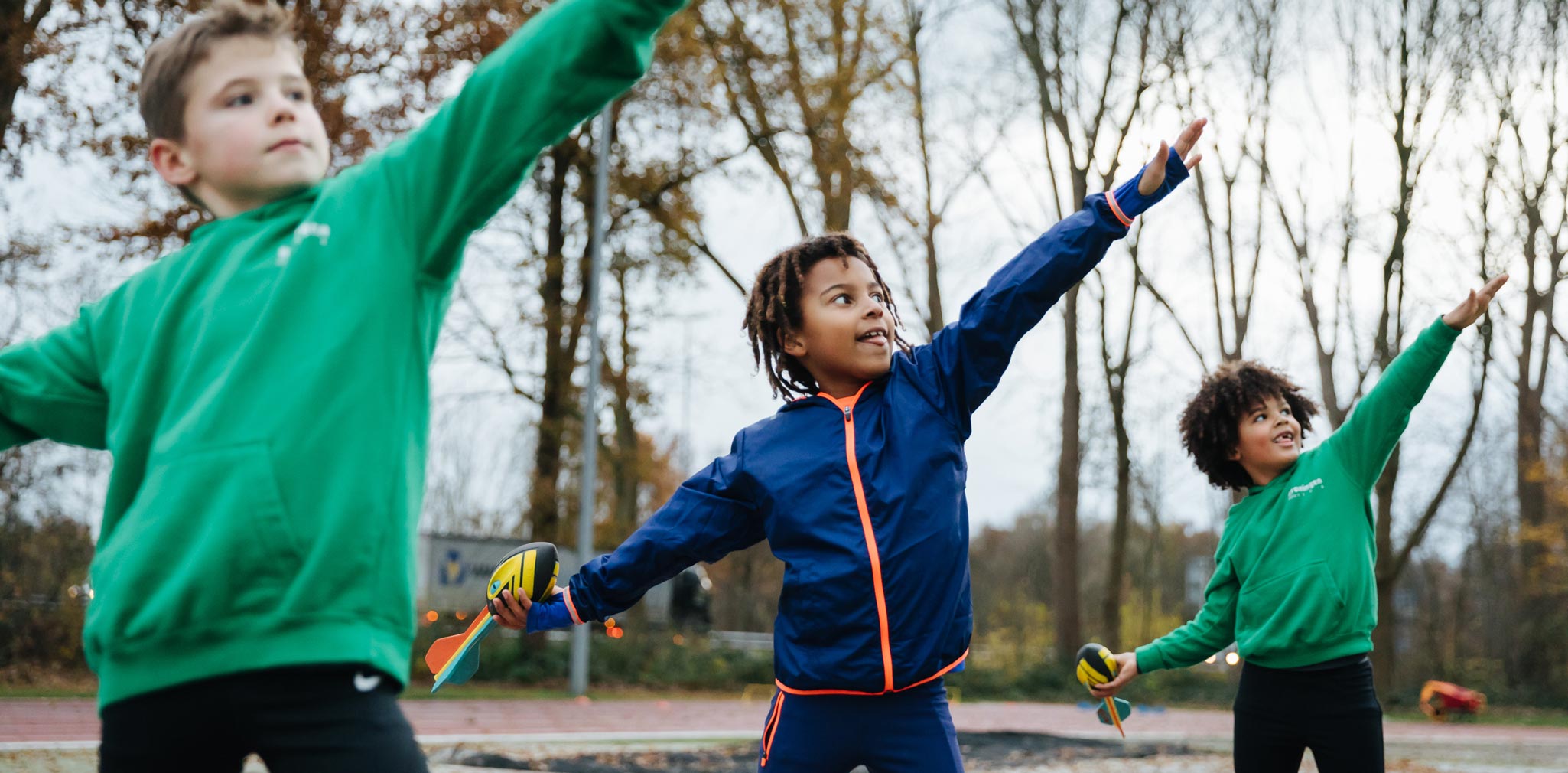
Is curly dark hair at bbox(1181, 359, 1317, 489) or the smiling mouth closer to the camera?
the smiling mouth

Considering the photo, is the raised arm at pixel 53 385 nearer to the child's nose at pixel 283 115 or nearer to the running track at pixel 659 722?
the child's nose at pixel 283 115

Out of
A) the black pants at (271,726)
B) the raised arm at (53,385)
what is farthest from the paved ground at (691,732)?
the black pants at (271,726)

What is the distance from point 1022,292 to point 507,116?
1523 mm

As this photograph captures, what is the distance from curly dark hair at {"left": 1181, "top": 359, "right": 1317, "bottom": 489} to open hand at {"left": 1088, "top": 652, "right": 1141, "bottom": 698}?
0.81 m

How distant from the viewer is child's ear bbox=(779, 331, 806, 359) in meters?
3.37

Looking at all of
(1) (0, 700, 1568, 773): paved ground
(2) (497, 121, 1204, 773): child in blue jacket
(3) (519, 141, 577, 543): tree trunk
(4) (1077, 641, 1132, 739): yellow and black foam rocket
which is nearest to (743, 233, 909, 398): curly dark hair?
(2) (497, 121, 1204, 773): child in blue jacket

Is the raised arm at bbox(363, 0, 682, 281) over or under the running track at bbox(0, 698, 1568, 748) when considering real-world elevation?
over

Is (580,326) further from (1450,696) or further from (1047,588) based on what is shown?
(1047,588)

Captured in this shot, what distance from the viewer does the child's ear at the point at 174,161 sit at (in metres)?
1.98

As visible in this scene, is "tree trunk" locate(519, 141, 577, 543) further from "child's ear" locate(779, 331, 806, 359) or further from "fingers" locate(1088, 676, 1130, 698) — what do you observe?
"child's ear" locate(779, 331, 806, 359)

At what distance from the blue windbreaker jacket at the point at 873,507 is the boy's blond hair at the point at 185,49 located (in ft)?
4.91

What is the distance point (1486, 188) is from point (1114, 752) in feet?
41.6

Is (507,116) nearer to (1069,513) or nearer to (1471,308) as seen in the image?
(1471,308)

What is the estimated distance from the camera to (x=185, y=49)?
1.95 meters
